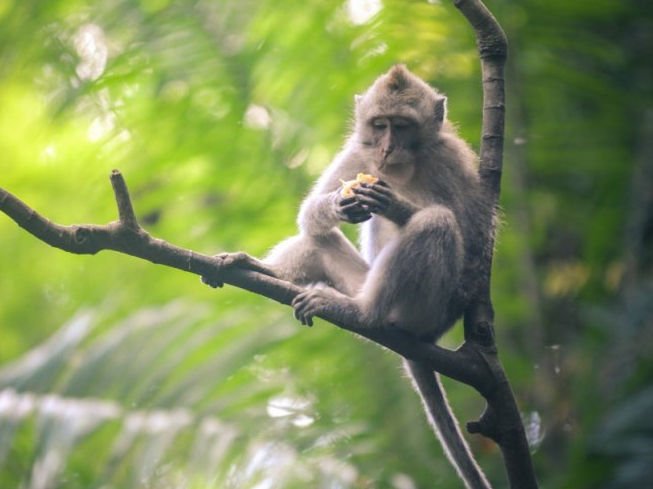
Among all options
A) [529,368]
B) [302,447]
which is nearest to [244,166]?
[302,447]

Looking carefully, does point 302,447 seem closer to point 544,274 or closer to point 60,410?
point 60,410

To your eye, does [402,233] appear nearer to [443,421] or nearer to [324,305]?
[324,305]

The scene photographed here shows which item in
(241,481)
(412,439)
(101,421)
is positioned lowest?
(412,439)

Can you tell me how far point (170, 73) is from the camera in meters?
6.41

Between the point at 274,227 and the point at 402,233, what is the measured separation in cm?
217

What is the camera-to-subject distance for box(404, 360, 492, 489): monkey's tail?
453cm

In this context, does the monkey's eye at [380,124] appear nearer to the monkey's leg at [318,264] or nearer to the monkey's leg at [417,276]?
the monkey's leg at [318,264]

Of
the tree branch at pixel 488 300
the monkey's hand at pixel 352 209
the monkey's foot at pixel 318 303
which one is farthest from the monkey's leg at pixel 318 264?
the tree branch at pixel 488 300

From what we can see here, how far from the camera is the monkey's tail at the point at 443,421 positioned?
14.9ft

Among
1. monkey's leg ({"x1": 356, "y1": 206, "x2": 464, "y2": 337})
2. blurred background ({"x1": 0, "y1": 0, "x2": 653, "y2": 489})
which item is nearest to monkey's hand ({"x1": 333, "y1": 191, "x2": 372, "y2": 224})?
monkey's leg ({"x1": 356, "y1": 206, "x2": 464, "y2": 337})

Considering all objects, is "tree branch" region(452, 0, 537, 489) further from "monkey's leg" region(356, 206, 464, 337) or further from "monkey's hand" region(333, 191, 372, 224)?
"monkey's hand" region(333, 191, 372, 224)

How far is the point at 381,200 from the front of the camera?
4219mm

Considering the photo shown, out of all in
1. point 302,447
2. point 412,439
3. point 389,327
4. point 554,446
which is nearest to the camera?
point 389,327

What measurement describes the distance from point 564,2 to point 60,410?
4183 millimetres
